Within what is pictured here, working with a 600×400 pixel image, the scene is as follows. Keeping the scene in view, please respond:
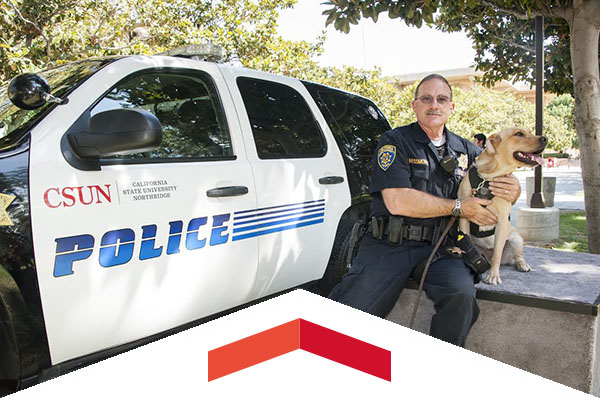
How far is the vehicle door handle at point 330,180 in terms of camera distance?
10.5 ft

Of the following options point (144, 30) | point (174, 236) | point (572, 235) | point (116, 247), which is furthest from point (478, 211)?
point (144, 30)

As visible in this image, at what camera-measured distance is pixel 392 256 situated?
8.93ft

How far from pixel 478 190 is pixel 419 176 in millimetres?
335

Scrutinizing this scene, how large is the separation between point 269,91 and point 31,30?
249 inches

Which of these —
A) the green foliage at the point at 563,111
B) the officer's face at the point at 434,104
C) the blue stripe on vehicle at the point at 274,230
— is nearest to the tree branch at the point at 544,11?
the officer's face at the point at 434,104

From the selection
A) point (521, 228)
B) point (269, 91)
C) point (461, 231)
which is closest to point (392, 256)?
point (461, 231)

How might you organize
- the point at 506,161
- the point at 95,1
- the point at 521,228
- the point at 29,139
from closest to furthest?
the point at 29,139 < the point at 506,161 < the point at 521,228 < the point at 95,1

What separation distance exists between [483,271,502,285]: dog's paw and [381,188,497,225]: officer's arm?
27 cm

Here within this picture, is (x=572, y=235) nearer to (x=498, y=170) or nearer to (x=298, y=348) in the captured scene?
(x=498, y=170)

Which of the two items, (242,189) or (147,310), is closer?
(147,310)

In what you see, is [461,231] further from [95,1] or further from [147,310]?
[95,1]

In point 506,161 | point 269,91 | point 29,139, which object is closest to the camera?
point 29,139

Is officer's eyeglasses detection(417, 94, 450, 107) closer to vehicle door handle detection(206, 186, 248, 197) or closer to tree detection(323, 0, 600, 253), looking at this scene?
→ vehicle door handle detection(206, 186, 248, 197)

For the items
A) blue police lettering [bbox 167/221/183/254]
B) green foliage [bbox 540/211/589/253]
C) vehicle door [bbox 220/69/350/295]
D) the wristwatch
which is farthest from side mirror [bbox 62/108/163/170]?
green foliage [bbox 540/211/589/253]
